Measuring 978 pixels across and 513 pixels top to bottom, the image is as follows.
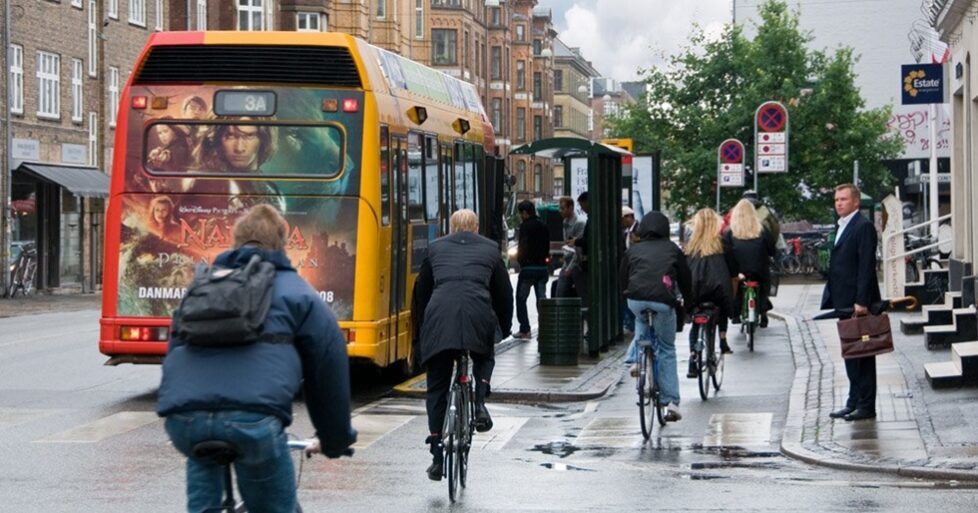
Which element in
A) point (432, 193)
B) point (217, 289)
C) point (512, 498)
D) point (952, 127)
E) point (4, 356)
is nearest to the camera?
point (217, 289)

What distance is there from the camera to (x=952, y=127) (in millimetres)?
24906

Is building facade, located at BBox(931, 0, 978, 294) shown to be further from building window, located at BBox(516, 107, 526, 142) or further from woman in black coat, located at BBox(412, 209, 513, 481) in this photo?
building window, located at BBox(516, 107, 526, 142)

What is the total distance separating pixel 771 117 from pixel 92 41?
2601 centimetres

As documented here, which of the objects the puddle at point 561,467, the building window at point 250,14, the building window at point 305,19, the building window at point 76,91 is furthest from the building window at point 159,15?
the puddle at point 561,467

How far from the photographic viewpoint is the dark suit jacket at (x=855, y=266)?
13.7m

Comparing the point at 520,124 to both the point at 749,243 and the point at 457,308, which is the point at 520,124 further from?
the point at 457,308

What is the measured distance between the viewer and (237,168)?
16.2 meters

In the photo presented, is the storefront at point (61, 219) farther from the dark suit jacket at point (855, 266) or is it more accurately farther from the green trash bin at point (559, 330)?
the dark suit jacket at point (855, 266)

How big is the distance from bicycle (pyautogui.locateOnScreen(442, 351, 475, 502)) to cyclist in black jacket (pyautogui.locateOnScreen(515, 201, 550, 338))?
13112 millimetres

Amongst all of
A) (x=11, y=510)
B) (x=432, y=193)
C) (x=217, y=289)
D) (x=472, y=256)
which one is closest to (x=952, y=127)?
(x=432, y=193)

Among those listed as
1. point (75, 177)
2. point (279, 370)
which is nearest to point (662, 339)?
point (279, 370)

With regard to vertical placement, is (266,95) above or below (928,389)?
above

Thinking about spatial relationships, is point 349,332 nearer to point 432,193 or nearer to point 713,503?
point 432,193

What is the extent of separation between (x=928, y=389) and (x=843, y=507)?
5911 millimetres
